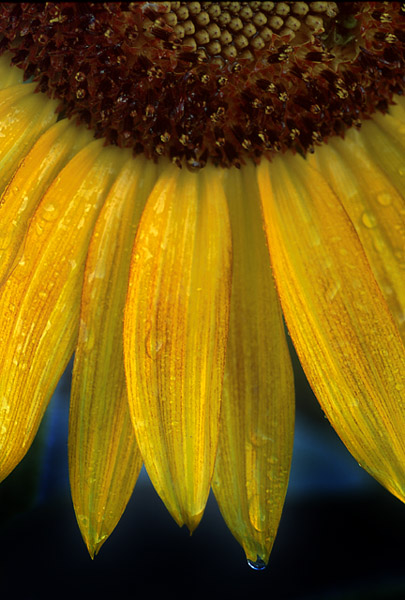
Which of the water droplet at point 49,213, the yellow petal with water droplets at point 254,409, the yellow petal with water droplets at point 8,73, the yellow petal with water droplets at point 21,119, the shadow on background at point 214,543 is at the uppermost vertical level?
the yellow petal with water droplets at point 8,73

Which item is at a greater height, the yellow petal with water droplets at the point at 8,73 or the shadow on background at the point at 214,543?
the yellow petal with water droplets at the point at 8,73

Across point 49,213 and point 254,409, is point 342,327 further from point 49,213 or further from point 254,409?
point 49,213

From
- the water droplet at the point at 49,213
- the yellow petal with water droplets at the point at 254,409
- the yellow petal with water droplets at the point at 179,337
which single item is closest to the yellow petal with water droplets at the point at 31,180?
the water droplet at the point at 49,213

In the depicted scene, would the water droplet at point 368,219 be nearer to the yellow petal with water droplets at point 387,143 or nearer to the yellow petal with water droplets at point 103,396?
the yellow petal with water droplets at point 387,143

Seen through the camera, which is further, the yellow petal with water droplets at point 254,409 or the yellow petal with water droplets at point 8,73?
the yellow petal with water droplets at point 8,73

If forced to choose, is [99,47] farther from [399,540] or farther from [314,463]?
[399,540]

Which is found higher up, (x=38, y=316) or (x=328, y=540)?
(x=38, y=316)

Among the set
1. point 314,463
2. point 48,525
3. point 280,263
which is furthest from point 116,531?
point 280,263
